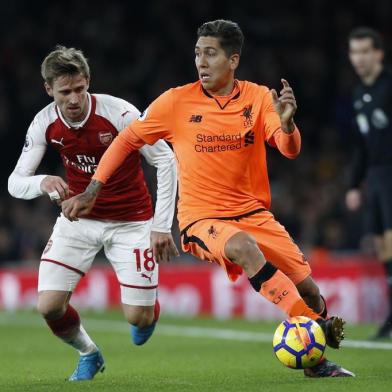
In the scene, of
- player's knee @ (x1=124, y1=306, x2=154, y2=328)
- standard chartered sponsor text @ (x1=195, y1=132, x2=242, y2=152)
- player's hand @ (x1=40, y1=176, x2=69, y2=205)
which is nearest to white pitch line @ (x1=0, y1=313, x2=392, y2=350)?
player's knee @ (x1=124, y1=306, x2=154, y2=328)

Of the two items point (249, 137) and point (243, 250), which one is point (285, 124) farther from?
point (243, 250)

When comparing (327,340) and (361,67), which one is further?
(361,67)

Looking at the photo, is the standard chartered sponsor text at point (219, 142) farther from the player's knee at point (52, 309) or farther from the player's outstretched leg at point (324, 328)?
the player's knee at point (52, 309)

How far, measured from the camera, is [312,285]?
731cm

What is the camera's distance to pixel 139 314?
816cm

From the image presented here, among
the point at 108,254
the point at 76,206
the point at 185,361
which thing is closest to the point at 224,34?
the point at 76,206

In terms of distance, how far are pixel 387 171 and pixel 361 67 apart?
38.6 inches

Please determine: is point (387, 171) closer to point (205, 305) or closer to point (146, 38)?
point (205, 305)

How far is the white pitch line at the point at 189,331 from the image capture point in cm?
1013

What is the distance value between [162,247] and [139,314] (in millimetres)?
1006

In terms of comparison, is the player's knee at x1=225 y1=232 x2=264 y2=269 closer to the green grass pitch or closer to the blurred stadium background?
the green grass pitch

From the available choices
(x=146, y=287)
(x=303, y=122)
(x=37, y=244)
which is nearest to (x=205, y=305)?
(x=37, y=244)

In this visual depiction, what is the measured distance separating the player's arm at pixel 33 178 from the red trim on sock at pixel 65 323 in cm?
83

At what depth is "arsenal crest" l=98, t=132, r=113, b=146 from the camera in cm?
779
